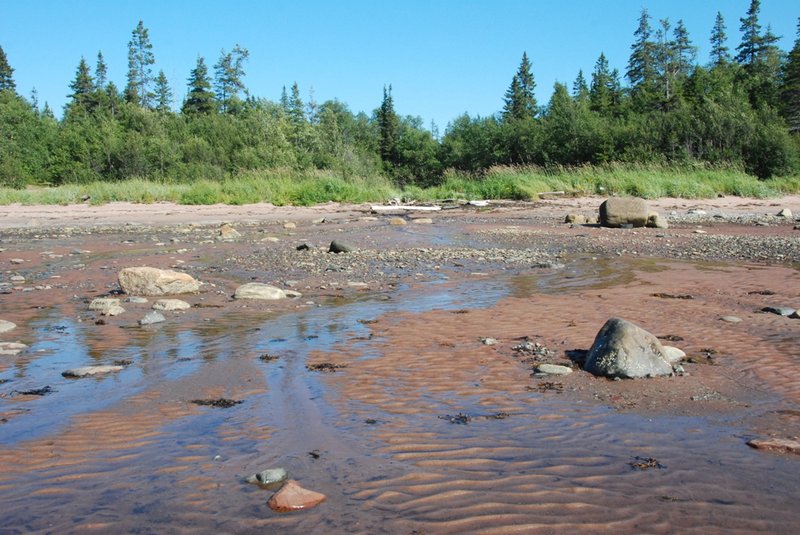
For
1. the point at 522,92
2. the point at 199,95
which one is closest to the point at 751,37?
the point at 522,92

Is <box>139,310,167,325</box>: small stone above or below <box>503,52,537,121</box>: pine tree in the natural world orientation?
below

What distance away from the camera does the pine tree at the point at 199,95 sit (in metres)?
73.6

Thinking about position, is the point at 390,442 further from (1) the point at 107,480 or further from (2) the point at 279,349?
(2) the point at 279,349

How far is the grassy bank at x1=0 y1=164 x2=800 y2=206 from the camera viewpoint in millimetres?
27797

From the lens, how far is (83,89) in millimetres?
74688

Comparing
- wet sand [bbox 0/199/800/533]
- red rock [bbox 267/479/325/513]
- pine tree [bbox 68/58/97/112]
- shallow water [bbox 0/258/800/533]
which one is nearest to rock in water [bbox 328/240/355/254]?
wet sand [bbox 0/199/800/533]

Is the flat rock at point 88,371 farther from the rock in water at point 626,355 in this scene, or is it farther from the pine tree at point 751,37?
the pine tree at point 751,37

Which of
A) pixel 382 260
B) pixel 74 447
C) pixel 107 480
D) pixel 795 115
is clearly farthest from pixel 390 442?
pixel 795 115

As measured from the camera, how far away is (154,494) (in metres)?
3.22

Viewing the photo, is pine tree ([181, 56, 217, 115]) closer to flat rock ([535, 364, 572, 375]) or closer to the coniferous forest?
the coniferous forest

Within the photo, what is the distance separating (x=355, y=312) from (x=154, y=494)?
4.77m

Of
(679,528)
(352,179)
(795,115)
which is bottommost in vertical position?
(679,528)

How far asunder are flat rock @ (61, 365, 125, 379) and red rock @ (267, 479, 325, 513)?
2839 millimetres

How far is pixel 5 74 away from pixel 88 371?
88.1m
